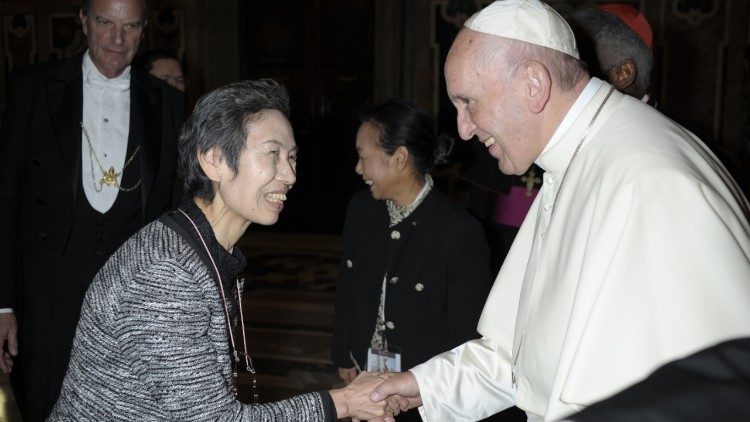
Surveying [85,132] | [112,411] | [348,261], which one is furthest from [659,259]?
[85,132]

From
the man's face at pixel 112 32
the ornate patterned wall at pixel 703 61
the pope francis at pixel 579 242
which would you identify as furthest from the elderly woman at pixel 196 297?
the ornate patterned wall at pixel 703 61

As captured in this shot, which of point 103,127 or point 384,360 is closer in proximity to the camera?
point 384,360

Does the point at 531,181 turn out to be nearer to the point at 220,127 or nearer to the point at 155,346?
the point at 220,127

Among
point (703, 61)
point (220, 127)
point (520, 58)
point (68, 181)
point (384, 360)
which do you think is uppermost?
point (520, 58)

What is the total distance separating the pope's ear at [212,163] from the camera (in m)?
2.28

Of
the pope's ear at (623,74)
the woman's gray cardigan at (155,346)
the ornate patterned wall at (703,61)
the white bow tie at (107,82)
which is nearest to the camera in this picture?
the woman's gray cardigan at (155,346)

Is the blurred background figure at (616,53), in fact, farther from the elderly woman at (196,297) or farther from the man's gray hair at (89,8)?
the man's gray hair at (89,8)

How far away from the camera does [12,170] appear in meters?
3.24

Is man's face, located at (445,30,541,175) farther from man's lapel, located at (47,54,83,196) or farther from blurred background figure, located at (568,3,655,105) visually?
man's lapel, located at (47,54,83,196)

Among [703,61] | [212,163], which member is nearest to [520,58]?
[212,163]

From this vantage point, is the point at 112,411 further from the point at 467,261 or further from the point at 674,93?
the point at 674,93

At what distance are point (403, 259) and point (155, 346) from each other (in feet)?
4.68

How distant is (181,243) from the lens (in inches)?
81.9

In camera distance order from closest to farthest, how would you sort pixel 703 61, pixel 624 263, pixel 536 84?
pixel 624 263 → pixel 536 84 → pixel 703 61
